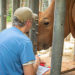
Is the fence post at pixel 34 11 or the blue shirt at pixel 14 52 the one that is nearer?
the blue shirt at pixel 14 52

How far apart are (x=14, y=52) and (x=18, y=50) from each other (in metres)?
0.04

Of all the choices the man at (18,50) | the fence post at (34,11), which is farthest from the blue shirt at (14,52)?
the fence post at (34,11)

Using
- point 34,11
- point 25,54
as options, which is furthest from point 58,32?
point 34,11

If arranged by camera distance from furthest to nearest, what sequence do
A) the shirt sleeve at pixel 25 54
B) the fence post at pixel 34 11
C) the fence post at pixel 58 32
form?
1. the fence post at pixel 34 11
2. the fence post at pixel 58 32
3. the shirt sleeve at pixel 25 54

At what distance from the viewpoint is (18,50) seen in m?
1.46

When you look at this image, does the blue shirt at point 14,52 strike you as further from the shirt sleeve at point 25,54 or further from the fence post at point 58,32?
the fence post at point 58,32

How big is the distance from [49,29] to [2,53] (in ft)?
6.21

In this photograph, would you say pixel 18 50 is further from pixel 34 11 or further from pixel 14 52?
pixel 34 11

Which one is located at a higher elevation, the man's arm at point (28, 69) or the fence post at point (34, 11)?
the fence post at point (34, 11)

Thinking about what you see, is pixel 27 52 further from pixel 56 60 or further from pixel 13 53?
pixel 56 60

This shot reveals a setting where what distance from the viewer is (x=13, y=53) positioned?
1.48 metres

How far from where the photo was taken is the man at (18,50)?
146cm

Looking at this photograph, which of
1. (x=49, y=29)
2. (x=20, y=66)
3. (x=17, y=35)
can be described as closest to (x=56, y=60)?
(x=20, y=66)

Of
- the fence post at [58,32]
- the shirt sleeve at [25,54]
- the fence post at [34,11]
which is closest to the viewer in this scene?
the shirt sleeve at [25,54]
